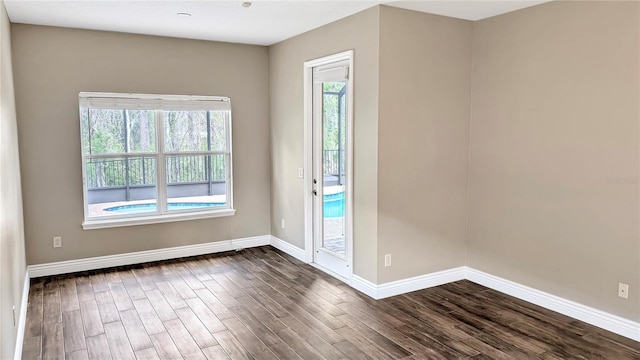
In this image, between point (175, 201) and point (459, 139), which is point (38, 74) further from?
point (459, 139)

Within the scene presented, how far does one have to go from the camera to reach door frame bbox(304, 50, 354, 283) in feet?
13.8

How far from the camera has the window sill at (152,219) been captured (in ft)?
16.1

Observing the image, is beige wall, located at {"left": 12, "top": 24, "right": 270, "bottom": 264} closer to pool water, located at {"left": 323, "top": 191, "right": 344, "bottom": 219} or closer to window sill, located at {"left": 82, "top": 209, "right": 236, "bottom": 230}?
A: window sill, located at {"left": 82, "top": 209, "right": 236, "bottom": 230}

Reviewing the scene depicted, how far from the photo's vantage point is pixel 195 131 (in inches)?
215

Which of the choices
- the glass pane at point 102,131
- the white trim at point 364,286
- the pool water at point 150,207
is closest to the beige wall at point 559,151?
the white trim at point 364,286

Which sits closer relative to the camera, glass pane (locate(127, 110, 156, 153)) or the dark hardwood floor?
the dark hardwood floor

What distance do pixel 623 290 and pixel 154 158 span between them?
4.60 metres

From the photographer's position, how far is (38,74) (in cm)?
455

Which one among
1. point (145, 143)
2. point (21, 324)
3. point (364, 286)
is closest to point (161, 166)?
point (145, 143)

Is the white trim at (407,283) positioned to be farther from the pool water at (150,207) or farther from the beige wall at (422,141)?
the pool water at (150,207)

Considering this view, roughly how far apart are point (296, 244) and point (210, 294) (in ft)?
4.68

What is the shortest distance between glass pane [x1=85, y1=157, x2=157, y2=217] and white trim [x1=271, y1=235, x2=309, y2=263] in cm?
151

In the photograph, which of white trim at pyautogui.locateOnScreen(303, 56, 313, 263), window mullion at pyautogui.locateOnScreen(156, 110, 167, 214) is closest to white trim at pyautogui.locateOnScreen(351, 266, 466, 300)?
white trim at pyautogui.locateOnScreen(303, 56, 313, 263)

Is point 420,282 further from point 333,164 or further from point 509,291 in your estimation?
point 333,164
